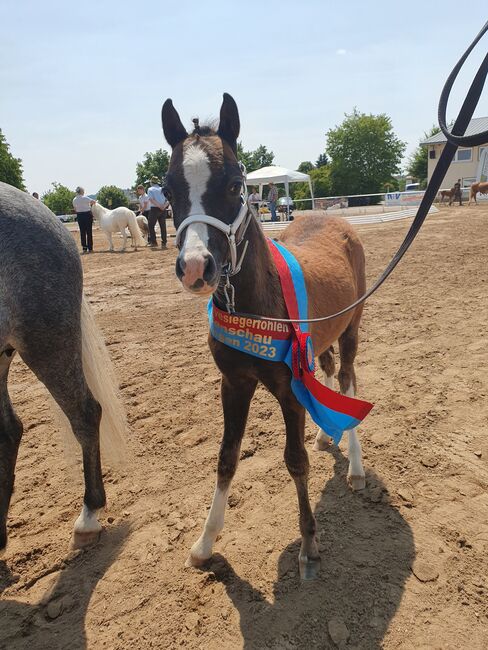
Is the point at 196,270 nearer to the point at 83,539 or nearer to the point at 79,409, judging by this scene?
the point at 79,409

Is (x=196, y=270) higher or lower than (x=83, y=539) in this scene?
higher

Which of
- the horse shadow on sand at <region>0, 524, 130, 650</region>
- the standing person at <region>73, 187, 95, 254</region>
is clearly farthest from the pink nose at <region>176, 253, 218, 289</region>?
the standing person at <region>73, 187, 95, 254</region>

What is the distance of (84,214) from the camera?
1406 cm

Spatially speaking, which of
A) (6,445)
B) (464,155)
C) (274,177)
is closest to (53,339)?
(6,445)

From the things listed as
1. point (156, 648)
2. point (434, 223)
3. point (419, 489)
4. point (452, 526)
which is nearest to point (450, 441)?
point (419, 489)

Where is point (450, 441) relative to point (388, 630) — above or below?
above

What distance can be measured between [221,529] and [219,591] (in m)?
0.31

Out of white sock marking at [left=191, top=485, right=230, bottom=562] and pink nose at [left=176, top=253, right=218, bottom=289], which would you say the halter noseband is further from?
white sock marking at [left=191, top=485, right=230, bottom=562]

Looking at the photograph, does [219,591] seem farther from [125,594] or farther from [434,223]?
[434,223]

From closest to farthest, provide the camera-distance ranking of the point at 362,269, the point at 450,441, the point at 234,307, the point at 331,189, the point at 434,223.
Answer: the point at 234,307 → the point at 450,441 → the point at 362,269 → the point at 434,223 → the point at 331,189

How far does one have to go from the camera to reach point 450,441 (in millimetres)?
3162

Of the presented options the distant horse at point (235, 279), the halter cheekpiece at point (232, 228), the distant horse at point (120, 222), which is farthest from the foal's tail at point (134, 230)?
the halter cheekpiece at point (232, 228)

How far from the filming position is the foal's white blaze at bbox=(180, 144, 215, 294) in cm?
163

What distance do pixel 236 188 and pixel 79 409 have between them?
1.56 metres
